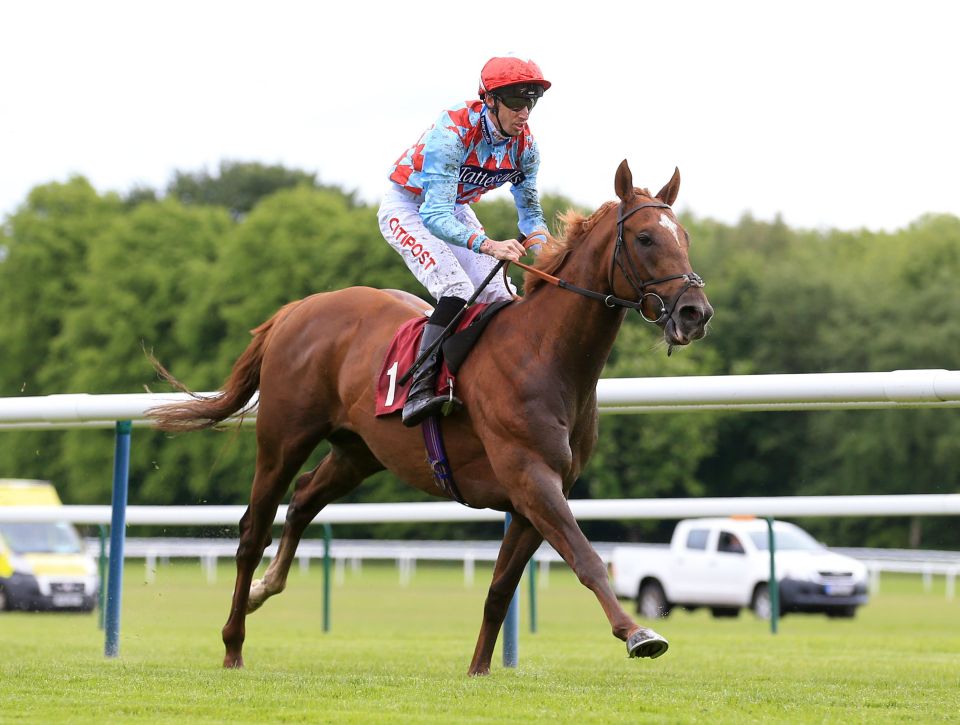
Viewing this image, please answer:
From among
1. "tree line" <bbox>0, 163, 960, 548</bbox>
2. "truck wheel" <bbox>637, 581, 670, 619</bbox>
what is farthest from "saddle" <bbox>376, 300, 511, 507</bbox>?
"tree line" <bbox>0, 163, 960, 548</bbox>

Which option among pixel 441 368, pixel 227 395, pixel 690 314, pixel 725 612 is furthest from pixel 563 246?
pixel 725 612

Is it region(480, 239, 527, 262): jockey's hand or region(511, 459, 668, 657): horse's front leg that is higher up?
region(480, 239, 527, 262): jockey's hand

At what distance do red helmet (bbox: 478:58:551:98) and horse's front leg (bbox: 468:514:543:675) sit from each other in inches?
80.5

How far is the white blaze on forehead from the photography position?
620 centimetres

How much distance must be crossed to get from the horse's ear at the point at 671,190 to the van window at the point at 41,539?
56.6ft

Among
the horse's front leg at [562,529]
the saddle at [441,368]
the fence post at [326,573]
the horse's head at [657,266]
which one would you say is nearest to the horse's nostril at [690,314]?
the horse's head at [657,266]

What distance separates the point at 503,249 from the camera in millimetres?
6637

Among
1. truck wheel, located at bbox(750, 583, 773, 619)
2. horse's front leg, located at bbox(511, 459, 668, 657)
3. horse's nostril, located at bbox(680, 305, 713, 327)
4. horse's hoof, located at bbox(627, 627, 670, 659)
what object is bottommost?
truck wheel, located at bbox(750, 583, 773, 619)

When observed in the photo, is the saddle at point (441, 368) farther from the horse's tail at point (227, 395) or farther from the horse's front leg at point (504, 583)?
the horse's tail at point (227, 395)

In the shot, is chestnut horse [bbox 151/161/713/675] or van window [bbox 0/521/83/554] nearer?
chestnut horse [bbox 151/161/713/675]

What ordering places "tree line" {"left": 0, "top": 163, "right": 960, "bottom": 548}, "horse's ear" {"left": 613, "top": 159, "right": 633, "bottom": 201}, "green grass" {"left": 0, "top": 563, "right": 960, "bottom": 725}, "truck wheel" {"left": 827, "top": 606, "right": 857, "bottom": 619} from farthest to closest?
"tree line" {"left": 0, "top": 163, "right": 960, "bottom": 548} → "truck wheel" {"left": 827, "top": 606, "right": 857, "bottom": 619} → "horse's ear" {"left": 613, "top": 159, "right": 633, "bottom": 201} → "green grass" {"left": 0, "top": 563, "right": 960, "bottom": 725}

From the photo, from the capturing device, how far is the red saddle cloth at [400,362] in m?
6.92

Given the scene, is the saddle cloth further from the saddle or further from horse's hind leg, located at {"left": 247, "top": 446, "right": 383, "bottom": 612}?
horse's hind leg, located at {"left": 247, "top": 446, "right": 383, "bottom": 612}

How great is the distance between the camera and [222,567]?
32.1 meters
